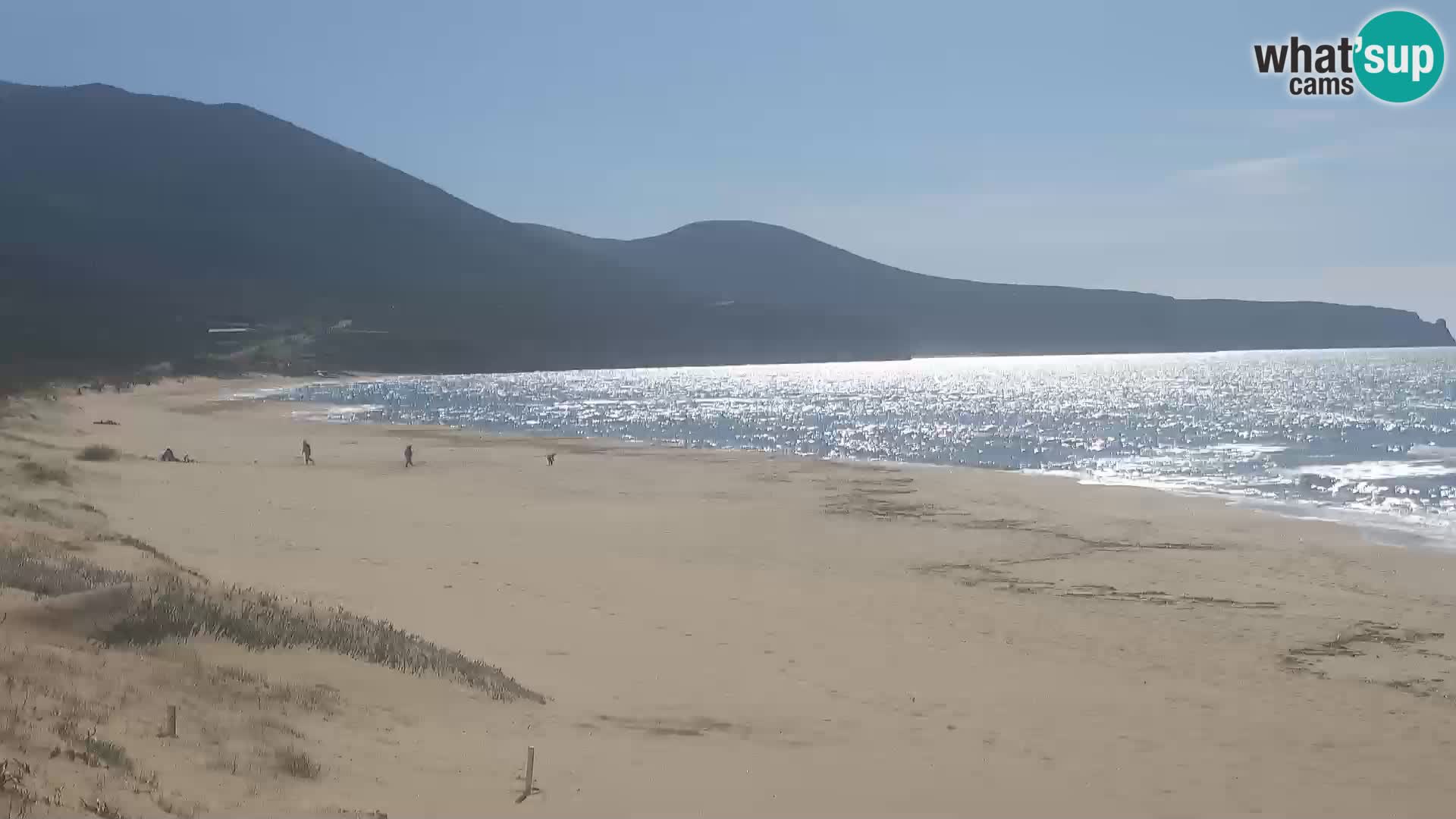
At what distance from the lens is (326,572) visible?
49.6 ft

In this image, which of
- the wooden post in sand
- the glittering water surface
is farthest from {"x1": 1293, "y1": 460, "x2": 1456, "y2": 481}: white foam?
the wooden post in sand

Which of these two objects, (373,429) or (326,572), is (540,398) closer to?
(373,429)

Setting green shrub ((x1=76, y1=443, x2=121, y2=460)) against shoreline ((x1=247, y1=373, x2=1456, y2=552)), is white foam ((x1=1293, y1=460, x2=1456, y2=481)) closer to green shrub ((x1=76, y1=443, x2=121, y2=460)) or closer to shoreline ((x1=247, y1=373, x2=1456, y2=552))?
shoreline ((x1=247, y1=373, x2=1456, y2=552))

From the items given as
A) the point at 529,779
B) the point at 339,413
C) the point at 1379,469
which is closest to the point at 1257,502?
the point at 1379,469

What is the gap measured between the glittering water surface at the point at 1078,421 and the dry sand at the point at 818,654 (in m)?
10.1

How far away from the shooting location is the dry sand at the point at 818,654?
7.11m

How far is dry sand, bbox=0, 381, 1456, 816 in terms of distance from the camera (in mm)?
7113

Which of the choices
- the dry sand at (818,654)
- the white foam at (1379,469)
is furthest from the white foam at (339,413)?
the white foam at (1379,469)

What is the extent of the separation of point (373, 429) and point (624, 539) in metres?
37.1

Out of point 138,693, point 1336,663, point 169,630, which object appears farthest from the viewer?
point 1336,663

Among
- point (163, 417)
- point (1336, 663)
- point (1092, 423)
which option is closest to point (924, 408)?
point (1092, 423)

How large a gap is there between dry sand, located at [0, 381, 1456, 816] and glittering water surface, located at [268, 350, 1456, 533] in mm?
10061

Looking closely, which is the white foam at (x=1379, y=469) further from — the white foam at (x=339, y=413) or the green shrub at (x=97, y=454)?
the white foam at (x=339, y=413)

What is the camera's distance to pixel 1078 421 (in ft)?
218
